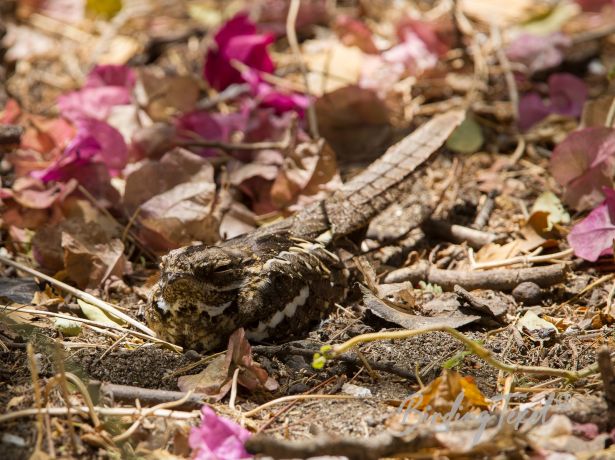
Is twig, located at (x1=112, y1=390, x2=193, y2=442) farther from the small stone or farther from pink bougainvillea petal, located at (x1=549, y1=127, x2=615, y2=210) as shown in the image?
pink bougainvillea petal, located at (x1=549, y1=127, x2=615, y2=210)

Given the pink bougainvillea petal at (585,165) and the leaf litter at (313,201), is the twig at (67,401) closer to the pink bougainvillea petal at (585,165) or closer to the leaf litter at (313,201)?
the leaf litter at (313,201)

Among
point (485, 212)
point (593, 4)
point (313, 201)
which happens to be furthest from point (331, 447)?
→ point (593, 4)

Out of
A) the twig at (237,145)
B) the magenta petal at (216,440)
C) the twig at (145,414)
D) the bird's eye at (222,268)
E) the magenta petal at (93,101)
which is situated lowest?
the twig at (145,414)

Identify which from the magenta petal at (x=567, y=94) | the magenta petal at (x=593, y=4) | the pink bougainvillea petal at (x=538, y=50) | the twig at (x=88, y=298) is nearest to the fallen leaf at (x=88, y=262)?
the twig at (x=88, y=298)

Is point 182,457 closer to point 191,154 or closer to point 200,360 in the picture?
point 200,360

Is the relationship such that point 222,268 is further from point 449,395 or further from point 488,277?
point 488,277

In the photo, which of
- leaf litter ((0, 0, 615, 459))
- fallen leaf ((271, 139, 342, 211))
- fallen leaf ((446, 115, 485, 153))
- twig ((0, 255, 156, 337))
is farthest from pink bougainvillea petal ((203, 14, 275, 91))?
twig ((0, 255, 156, 337))
